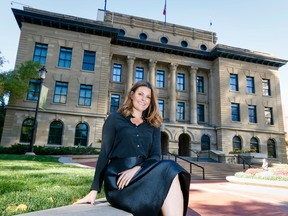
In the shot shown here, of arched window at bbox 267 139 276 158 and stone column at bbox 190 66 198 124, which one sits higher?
stone column at bbox 190 66 198 124

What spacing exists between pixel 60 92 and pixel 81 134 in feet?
15.6

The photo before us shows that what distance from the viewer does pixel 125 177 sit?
222 centimetres

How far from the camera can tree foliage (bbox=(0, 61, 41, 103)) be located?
18891 mm

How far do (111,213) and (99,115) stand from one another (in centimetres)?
2074

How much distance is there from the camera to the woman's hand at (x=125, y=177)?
2.21m

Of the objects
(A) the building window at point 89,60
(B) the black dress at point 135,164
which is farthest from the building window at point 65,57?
(B) the black dress at point 135,164

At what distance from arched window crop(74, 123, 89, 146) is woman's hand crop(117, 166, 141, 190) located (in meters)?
20.0

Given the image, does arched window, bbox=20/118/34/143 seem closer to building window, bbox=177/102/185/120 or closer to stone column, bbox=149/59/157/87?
stone column, bbox=149/59/157/87

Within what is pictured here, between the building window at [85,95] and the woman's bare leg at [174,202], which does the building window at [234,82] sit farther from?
the woman's bare leg at [174,202]

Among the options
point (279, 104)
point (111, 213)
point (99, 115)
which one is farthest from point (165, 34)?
point (111, 213)

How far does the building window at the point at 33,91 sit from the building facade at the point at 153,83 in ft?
0.29

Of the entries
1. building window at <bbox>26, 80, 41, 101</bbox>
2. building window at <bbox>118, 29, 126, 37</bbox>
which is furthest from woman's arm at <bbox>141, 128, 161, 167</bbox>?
building window at <bbox>118, 29, 126, 37</bbox>

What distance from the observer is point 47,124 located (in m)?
20.9

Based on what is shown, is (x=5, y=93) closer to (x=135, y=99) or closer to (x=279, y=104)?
(x=135, y=99)
